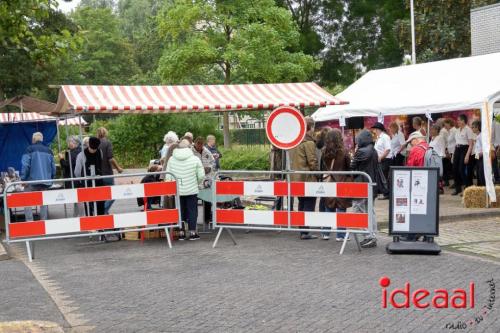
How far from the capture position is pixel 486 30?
26641mm

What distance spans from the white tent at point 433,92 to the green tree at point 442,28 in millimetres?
19394

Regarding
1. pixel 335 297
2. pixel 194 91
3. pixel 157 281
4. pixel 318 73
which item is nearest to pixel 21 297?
pixel 157 281

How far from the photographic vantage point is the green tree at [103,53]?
207 ft

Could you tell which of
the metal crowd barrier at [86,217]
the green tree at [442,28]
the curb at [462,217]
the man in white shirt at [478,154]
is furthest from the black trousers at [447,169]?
the green tree at [442,28]

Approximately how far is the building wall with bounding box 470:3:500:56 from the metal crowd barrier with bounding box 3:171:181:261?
1764cm

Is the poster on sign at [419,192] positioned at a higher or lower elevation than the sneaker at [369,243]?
higher

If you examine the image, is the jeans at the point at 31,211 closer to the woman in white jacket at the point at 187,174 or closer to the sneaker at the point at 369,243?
the woman in white jacket at the point at 187,174

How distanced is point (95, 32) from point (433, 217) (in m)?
54.7

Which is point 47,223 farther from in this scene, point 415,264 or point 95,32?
point 95,32

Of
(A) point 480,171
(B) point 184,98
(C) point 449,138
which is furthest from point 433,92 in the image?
(B) point 184,98

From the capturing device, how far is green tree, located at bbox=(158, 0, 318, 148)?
35.1 meters

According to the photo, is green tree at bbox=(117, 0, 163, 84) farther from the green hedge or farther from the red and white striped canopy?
the red and white striped canopy

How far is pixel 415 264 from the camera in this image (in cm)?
966

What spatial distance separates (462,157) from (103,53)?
48.0 meters
